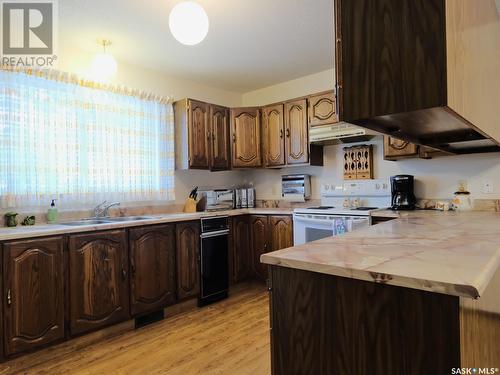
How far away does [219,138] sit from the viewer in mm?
3955

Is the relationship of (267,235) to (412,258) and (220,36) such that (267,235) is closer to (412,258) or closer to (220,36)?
(220,36)

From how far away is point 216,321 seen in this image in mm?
2861

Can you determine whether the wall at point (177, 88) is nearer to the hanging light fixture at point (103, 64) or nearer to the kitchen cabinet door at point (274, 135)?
the hanging light fixture at point (103, 64)

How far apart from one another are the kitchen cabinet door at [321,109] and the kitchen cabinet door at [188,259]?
1.74 m

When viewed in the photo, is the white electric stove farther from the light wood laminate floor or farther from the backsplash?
the light wood laminate floor

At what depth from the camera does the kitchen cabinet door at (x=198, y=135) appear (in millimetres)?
3637

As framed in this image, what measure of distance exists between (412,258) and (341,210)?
218cm

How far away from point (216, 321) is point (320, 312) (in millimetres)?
2005

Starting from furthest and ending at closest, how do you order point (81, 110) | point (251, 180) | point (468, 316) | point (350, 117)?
point (251, 180), point (81, 110), point (350, 117), point (468, 316)

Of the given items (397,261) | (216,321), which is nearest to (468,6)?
(397,261)

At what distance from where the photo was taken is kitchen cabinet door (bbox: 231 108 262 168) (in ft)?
13.4

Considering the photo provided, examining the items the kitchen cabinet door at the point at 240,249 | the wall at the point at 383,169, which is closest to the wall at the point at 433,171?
the wall at the point at 383,169

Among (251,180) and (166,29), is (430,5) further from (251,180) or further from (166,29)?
(251,180)

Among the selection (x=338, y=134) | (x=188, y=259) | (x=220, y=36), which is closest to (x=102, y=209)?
(x=188, y=259)
